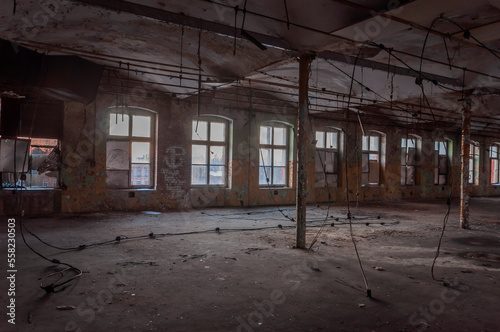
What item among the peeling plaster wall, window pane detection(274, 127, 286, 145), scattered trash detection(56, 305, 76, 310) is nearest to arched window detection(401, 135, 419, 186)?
the peeling plaster wall

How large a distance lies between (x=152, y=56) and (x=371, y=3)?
4.38 metres

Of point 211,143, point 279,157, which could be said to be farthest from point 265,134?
point 211,143

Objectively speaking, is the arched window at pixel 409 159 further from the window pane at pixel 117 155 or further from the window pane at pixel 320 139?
the window pane at pixel 117 155

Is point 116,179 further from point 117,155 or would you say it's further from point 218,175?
point 218,175

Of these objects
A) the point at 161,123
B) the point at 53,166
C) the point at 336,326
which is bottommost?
the point at 336,326

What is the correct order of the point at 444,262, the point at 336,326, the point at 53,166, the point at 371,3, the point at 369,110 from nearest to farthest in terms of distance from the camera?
the point at 336,326 < the point at 371,3 < the point at 444,262 < the point at 53,166 < the point at 369,110

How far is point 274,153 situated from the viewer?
1218 centimetres

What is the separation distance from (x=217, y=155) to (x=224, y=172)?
0.57 meters

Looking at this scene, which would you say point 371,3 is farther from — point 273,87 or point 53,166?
point 53,166

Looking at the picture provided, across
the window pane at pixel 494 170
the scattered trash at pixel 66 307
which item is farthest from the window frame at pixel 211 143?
the window pane at pixel 494 170

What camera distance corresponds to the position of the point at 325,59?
6902 mm

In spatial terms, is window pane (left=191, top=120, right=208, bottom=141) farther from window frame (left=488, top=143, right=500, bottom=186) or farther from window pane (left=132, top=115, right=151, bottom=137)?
window frame (left=488, top=143, right=500, bottom=186)

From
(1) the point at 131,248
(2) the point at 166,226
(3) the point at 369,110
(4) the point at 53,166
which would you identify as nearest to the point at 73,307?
(1) the point at 131,248

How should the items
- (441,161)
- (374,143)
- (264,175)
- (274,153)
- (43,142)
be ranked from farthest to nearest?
(441,161)
(374,143)
(274,153)
(264,175)
(43,142)
